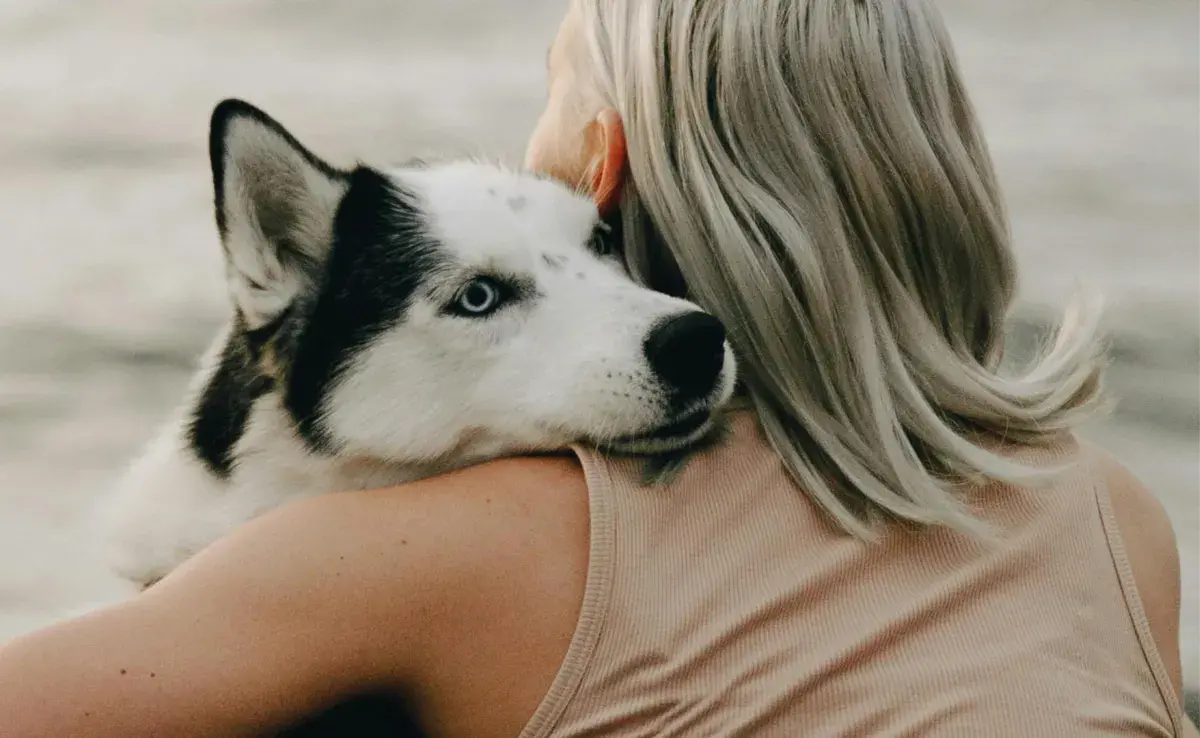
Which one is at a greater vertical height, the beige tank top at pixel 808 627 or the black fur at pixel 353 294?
the black fur at pixel 353 294

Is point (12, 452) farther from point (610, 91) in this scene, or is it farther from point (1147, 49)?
point (1147, 49)

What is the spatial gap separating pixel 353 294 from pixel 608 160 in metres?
0.30

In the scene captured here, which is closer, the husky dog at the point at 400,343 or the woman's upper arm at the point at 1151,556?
the husky dog at the point at 400,343

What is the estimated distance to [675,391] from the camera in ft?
3.43

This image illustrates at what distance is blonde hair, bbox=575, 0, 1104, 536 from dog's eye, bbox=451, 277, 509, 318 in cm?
18

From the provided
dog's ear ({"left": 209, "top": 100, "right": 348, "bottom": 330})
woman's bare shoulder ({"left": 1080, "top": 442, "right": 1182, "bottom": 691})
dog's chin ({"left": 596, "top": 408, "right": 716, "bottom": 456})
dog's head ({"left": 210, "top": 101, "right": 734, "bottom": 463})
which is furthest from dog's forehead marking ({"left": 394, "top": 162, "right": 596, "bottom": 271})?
woman's bare shoulder ({"left": 1080, "top": 442, "right": 1182, "bottom": 691})

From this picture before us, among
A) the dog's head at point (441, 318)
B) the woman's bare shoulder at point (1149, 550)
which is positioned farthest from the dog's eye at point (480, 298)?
the woman's bare shoulder at point (1149, 550)

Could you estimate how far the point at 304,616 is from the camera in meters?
0.90

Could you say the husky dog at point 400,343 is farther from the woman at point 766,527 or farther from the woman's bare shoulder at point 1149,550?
the woman's bare shoulder at point 1149,550

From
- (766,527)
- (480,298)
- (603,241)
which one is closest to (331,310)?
(480,298)

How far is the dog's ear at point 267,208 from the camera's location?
3.55ft

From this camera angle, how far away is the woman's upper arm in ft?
4.04

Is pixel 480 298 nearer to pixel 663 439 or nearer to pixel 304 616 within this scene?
pixel 663 439

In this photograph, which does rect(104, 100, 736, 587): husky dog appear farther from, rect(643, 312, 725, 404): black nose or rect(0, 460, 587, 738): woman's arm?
rect(0, 460, 587, 738): woman's arm
